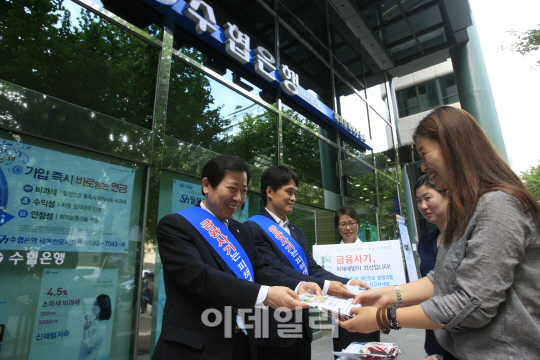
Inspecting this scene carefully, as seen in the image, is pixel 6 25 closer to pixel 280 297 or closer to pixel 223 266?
pixel 223 266

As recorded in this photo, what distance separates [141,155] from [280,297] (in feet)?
10.2

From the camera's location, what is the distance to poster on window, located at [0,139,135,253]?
306 cm

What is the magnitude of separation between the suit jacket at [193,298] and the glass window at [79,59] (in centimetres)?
284

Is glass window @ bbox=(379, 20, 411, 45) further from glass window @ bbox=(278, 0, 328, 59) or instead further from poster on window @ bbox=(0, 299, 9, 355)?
poster on window @ bbox=(0, 299, 9, 355)

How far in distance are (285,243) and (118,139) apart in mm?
2512

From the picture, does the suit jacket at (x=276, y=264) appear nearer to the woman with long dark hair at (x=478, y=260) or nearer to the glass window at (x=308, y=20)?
the woman with long dark hair at (x=478, y=260)

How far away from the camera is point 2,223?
297cm

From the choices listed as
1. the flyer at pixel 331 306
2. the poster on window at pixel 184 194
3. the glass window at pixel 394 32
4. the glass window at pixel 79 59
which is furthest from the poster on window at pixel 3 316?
the glass window at pixel 394 32

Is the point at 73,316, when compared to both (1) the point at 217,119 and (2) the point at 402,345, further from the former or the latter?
(2) the point at 402,345

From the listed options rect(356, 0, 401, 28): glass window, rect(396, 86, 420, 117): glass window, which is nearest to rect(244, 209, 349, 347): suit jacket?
rect(356, 0, 401, 28): glass window

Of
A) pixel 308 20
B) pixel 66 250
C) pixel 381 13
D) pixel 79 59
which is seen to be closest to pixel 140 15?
pixel 79 59

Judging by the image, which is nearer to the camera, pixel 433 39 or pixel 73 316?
pixel 73 316

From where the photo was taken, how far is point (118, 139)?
3918 millimetres

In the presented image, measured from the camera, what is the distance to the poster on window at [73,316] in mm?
3090
